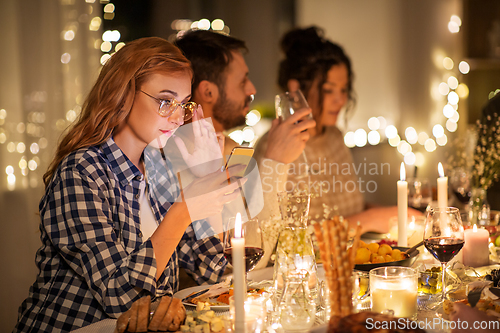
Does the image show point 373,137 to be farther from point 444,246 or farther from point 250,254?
point 250,254

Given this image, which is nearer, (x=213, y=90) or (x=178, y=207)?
(x=178, y=207)

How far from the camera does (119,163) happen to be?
4.34 ft

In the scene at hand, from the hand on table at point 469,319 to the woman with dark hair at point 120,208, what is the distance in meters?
0.61

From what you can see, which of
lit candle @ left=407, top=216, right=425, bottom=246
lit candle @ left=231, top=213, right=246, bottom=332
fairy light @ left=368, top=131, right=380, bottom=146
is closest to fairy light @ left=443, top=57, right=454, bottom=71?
fairy light @ left=368, top=131, right=380, bottom=146

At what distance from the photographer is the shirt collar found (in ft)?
4.30

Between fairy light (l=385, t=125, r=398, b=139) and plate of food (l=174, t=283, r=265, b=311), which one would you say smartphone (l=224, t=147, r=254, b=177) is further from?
fairy light (l=385, t=125, r=398, b=139)

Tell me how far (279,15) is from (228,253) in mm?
3971

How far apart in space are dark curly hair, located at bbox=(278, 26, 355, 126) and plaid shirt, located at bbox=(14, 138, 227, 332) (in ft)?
4.57

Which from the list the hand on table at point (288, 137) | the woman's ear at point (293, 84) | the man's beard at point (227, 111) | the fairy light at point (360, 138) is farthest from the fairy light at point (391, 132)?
the hand on table at point (288, 137)

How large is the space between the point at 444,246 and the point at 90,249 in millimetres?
815

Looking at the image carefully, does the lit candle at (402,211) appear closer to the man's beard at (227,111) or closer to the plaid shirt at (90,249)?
the plaid shirt at (90,249)

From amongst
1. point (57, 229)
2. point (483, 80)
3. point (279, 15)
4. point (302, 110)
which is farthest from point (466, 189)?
point (279, 15)

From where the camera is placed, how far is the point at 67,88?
231 cm

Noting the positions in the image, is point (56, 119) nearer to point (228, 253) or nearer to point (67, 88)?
point (67, 88)
